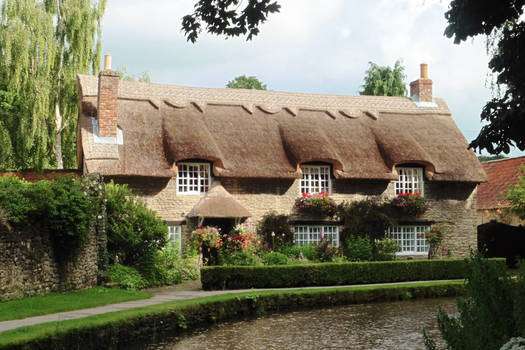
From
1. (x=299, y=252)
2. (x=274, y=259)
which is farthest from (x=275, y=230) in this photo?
(x=274, y=259)

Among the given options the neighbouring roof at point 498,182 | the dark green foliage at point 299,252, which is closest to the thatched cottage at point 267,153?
the dark green foliage at point 299,252

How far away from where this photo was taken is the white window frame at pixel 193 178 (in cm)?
2127

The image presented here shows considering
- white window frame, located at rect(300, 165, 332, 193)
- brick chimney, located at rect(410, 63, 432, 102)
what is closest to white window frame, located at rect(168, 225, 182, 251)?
white window frame, located at rect(300, 165, 332, 193)

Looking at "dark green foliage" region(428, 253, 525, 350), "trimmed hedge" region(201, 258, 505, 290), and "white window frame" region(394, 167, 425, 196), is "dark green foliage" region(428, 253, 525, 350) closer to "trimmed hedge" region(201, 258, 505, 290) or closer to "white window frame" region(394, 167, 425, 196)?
"trimmed hedge" region(201, 258, 505, 290)

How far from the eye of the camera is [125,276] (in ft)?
51.4

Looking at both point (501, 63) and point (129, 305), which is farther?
point (129, 305)

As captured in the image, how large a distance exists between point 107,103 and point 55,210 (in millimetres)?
9206

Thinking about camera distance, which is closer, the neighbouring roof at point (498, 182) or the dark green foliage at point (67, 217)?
the dark green foliage at point (67, 217)

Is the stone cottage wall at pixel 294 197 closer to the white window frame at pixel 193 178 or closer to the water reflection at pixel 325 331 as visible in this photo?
the white window frame at pixel 193 178

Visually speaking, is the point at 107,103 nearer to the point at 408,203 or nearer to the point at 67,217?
the point at 67,217

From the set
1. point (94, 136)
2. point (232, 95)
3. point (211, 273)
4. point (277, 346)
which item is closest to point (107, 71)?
point (94, 136)

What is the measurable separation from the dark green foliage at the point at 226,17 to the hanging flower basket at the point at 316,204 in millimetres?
14495

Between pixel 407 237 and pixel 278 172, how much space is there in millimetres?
5968

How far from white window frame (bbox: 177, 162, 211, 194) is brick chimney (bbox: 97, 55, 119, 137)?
2568 mm
